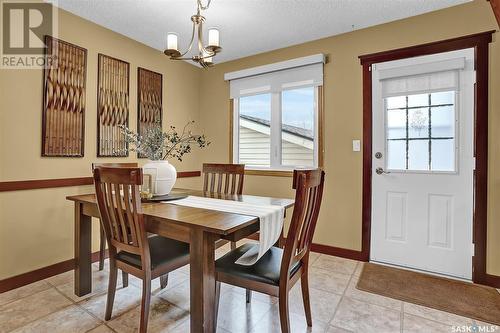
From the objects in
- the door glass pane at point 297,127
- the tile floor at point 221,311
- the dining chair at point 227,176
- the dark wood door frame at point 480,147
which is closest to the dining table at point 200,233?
the tile floor at point 221,311

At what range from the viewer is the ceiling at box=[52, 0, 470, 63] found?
2.29m

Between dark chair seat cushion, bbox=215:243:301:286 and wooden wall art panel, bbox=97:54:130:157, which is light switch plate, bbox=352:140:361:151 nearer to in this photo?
dark chair seat cushion, bbox=215:243:301:286

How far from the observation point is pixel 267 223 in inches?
61.1

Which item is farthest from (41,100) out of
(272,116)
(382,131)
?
(382,131)

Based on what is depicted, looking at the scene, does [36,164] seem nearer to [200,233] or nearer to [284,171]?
[200,233]

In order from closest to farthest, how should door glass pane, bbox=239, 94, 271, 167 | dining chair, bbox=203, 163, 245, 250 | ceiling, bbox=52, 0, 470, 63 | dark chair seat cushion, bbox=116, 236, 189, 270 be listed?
→ dark chair seat cushion, bbox=116, 236, 189, 270 → ceiling, bbox=52, 0, 470, 63 → dining chair, bbox=203, 163, 245, 250 → door glass pane, bbox=239, 94, 271, 167

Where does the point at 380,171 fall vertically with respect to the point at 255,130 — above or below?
below

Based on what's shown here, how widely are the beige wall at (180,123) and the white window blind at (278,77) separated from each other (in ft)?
0.40

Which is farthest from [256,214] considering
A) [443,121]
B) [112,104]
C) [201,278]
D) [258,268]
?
[112,104]

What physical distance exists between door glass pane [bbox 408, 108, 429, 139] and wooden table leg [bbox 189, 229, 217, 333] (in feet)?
7.35

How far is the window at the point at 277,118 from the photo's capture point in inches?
121

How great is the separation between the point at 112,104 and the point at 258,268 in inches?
92.3

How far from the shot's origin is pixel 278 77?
10.6ft

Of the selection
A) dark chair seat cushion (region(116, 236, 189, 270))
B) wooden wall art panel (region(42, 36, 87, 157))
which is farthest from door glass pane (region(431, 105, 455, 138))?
wooden wall art panel (region(42, 36, 87, 157))
